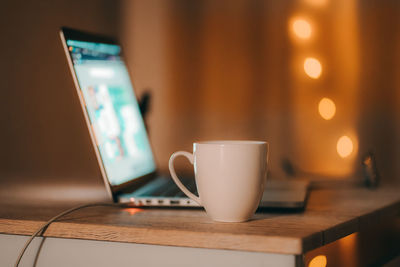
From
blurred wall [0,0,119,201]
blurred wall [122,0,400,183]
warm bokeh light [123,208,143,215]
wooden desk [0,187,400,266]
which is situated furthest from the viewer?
blurred wall [122,0,400,183]

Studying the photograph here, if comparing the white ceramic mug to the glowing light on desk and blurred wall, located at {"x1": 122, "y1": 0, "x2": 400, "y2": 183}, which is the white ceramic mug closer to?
the glowing light on desk

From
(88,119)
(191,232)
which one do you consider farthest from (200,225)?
(88,119)

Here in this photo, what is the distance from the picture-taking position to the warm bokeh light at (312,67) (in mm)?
1341

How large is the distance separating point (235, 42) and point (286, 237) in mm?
910

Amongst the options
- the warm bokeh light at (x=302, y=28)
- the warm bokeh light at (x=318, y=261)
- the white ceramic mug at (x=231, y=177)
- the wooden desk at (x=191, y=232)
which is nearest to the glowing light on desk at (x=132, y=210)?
the wooden desk at (x=191, y=232)

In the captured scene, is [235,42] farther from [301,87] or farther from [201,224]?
[201,224]

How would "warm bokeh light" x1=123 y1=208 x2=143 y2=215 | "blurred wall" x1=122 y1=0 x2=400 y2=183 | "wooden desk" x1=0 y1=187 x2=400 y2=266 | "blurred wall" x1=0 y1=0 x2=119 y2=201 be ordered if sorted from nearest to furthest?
"wooden desk" x1=0 y1=187 x2=400 y2=266
"warm bokeh light" x1=123 y1=208 x2=143 y2=215
"blurred wall" x1=0 y1=0 x2=119 y2=201
"blurred wall" x1=122 y1=0 x2=400 y2=183

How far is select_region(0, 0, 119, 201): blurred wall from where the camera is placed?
0.96m

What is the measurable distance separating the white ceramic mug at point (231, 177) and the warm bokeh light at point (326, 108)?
26.7 inches

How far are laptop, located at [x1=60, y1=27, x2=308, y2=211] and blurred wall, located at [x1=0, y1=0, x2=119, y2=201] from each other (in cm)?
13

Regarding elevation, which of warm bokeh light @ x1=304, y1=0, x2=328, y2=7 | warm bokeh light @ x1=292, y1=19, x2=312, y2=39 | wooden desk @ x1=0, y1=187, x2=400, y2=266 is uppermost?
warm bokeh light @ x1=304, y1=0, x2=328, y2=7

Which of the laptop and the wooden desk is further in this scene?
the laptop

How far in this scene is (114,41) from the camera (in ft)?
3.70

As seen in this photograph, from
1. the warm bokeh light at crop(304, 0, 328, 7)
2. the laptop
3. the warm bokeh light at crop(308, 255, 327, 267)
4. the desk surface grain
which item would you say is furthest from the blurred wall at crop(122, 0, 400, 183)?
the warm bokeh light at crop(308, 255, 327, 267)
